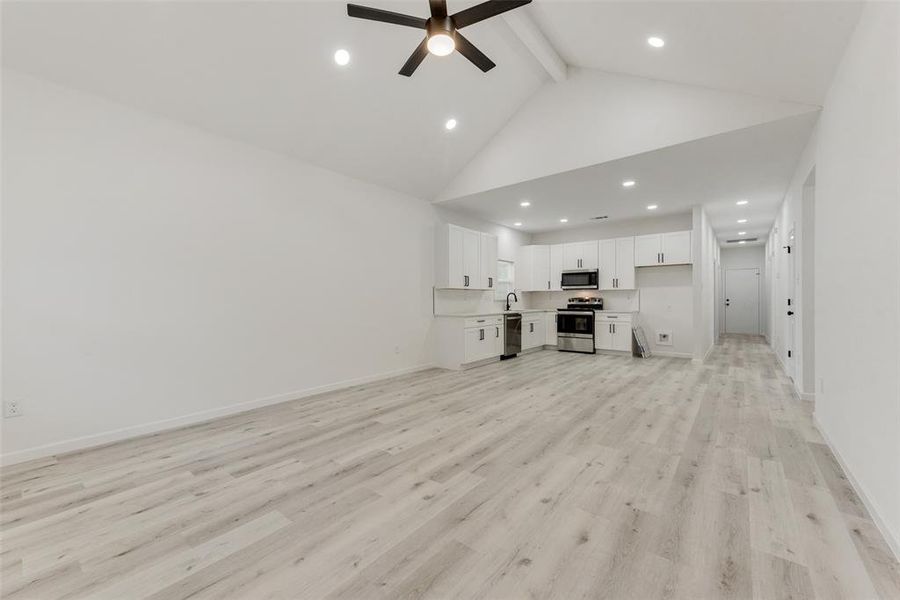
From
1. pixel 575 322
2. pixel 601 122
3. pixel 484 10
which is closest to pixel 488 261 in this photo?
pixel 575 322

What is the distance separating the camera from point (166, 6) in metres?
2.63

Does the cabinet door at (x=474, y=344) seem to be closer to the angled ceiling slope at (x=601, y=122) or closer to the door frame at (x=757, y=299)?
the angled ceiling slope at (x=601, y=122)

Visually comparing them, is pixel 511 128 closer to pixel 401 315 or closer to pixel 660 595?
pixel 401 315

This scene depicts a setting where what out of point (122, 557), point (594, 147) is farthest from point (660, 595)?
point (594, 147)

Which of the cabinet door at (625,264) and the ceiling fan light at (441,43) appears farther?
the cabinet door at (625,264)

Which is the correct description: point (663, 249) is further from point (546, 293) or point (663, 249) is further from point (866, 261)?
point (866, 261)

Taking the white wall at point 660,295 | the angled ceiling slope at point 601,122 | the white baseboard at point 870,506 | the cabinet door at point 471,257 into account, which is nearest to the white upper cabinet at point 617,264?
the white wall at point 660,295

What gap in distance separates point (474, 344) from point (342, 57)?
13.8 ft

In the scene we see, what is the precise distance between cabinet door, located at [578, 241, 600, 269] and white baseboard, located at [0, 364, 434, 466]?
218 inches

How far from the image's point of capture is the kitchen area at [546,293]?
6141 mm

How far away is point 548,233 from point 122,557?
28.2ft

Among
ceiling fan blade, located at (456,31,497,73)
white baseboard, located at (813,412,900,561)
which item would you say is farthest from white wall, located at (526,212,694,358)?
ceiling fan blade, located at (456,31,497,73)

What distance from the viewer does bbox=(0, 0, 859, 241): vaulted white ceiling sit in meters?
2.62

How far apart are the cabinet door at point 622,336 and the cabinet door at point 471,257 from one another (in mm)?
2886
